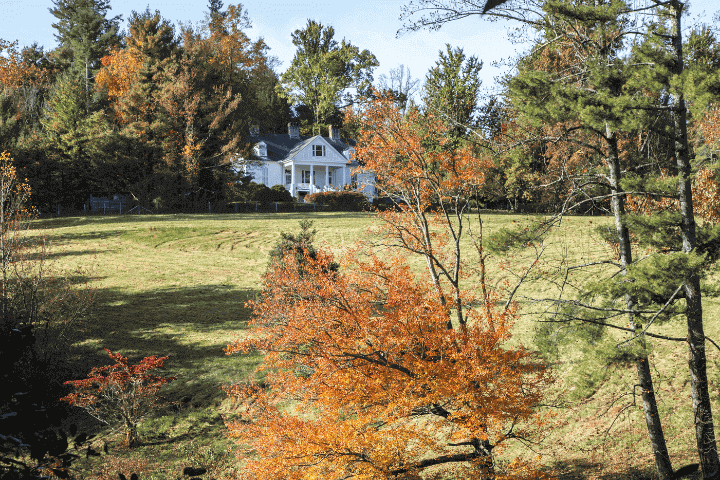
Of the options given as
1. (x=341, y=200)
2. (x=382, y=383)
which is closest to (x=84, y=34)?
(x=341, y=200)

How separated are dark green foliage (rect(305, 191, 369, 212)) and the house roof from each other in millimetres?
10647

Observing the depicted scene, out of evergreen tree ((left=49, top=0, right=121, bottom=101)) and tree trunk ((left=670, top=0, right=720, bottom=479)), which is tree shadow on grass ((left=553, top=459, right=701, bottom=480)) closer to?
tree trunk ((left=670, top=0, right=720, bottom=479))

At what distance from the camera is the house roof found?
49000mm

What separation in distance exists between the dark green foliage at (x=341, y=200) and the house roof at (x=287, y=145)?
419 inches

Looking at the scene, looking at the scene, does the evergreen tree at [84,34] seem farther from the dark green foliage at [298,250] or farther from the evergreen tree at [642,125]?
the evergreen tree at [642,125]

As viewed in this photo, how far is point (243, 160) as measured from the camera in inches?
1423

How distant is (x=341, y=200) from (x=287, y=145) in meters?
16.3

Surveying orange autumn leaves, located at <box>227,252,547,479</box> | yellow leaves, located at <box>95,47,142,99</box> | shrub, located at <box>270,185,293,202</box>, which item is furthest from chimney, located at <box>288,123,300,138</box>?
orange autumn leaves, located at <box>227,252,547,479</box>

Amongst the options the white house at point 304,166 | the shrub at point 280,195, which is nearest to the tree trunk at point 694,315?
the shrub at point 280,195

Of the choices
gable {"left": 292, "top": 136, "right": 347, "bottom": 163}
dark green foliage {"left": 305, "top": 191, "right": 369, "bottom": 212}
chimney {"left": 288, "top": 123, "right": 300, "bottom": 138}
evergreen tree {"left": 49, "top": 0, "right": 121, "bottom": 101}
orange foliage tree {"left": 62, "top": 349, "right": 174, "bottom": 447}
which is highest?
evergreen tree {"left": 49, "top": 0, "right": 121, "bottom": 101}

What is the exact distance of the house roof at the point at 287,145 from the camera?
49000 millimetres

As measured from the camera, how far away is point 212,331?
18.1m

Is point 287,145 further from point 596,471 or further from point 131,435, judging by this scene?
point 596,471

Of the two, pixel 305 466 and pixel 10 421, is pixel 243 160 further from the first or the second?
pixel 10 421
